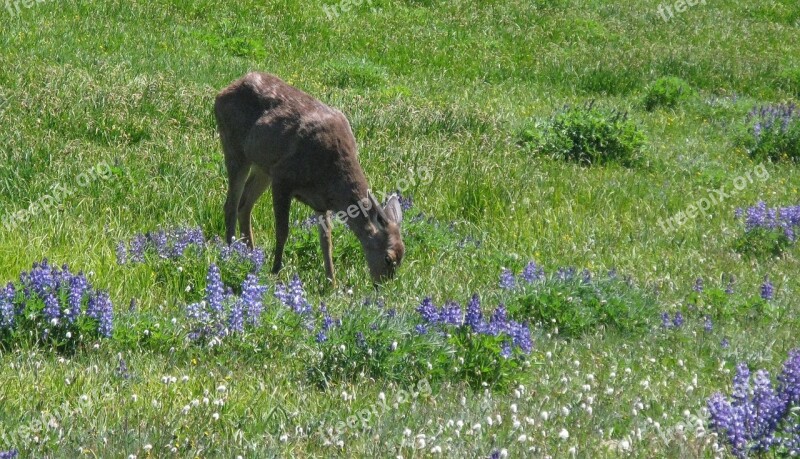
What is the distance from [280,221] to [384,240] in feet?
3.13

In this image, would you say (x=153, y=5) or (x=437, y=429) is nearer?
(x=437, y=429)

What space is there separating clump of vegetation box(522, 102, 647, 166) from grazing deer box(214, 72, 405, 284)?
185 inches

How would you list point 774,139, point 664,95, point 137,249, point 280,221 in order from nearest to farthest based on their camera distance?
point 137,249
point 280,221
point 774,139
point 664,95

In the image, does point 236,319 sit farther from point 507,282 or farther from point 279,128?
point 279,128

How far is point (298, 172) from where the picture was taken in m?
8.53

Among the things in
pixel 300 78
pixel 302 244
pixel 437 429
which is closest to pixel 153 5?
pixel 300 78

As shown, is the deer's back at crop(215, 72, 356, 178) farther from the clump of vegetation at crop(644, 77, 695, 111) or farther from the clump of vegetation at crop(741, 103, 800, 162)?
the clump of vegetation at crop(644, 77, 695, 111)

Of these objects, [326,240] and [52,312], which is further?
[326,240]

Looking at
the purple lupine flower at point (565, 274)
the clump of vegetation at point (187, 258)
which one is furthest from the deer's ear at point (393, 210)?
the purple lupine flower at point (565, 274)

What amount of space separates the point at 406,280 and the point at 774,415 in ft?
13.2

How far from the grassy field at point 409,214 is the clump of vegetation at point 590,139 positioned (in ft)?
1.04

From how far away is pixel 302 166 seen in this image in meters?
8.55

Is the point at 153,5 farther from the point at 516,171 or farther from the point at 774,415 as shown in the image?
the point at 774,415

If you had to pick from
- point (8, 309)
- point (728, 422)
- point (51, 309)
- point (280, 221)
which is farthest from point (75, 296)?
point (728, 422)
